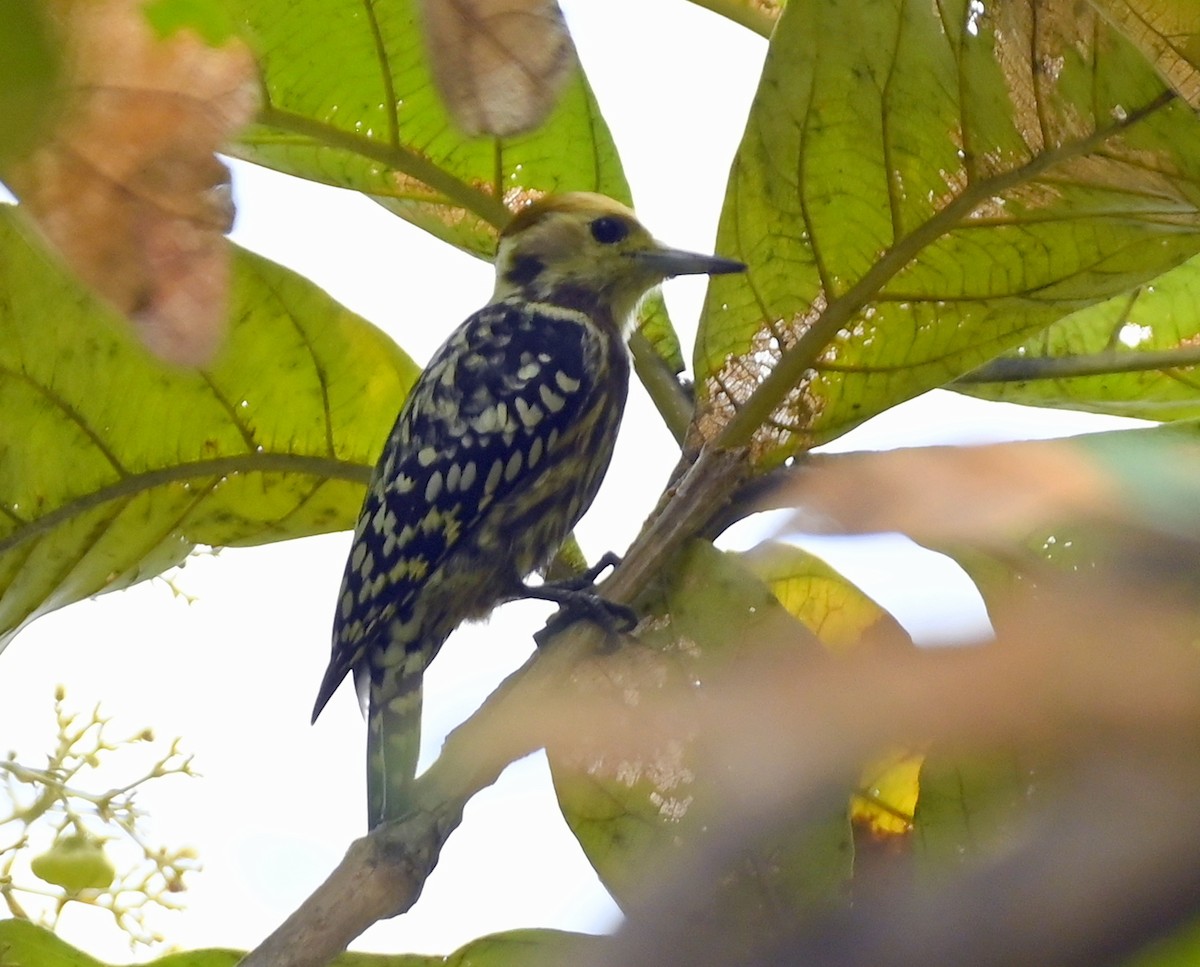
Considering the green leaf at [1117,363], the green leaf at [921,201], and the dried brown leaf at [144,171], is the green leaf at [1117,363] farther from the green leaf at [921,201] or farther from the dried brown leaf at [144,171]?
the dried brown leaf at [144,171]

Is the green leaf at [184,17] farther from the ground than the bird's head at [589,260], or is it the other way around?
the bird's head at [589,260]

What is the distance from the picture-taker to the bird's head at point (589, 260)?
2561mm

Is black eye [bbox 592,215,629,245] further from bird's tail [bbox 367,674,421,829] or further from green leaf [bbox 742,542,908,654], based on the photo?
green leaf [bbox 742,542,908,654]

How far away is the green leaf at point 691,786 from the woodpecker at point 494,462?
77 cm

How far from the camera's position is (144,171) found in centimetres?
57

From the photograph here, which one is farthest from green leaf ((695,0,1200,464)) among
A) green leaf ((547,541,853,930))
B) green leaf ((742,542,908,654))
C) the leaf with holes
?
the leaf with holes

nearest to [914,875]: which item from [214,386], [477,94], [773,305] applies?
[477,94]

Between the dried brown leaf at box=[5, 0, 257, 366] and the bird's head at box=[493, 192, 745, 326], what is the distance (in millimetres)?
1845

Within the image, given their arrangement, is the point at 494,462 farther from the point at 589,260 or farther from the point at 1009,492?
the point at 1009,492

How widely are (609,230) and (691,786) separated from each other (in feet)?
7.25

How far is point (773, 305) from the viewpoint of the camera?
1.76 metres

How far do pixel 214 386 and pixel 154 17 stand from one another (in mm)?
1487

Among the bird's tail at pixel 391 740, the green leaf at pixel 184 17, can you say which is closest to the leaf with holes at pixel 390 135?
the bird's tail at pixel 391 740

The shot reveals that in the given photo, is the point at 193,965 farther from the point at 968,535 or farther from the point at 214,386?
the point at 968,535
